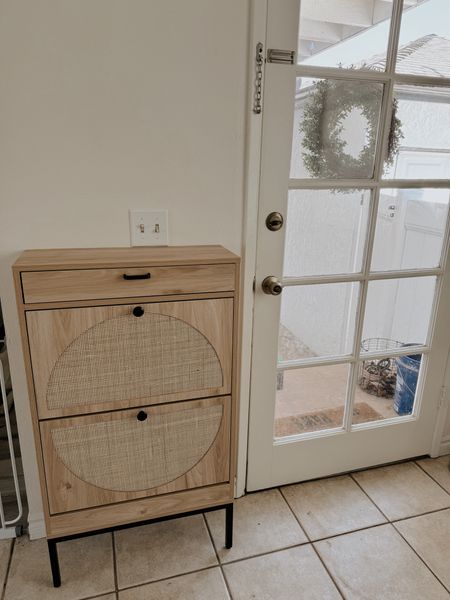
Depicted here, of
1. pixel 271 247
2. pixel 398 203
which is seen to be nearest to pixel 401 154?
pixel 398 203

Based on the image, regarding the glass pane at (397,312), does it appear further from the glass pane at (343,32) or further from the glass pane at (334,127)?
the glass pane at (343,32)

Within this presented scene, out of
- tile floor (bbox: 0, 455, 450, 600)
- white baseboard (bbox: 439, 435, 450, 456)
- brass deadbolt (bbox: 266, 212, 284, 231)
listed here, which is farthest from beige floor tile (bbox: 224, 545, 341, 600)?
brass deadbolt (bbox: 266, 212, 284, 231)

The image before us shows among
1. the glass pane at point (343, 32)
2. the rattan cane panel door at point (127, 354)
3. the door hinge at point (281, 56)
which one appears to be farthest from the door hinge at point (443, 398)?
the door hinge at point (281, 56)

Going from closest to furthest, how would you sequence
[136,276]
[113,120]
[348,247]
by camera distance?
[136,276] < [113,120] < [348,247]

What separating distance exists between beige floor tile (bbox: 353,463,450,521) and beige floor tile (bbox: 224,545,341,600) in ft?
1.34

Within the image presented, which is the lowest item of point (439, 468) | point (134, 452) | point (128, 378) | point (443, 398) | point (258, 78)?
point (439, 468)

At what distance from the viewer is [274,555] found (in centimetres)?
144

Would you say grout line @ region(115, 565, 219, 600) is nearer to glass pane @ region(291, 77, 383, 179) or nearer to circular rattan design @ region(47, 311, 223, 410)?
circular rattan design @ region(47, 311, 223, 410)

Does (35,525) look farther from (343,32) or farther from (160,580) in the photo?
(343,32)

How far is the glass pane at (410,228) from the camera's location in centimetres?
155

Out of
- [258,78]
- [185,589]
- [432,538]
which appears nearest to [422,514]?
[432,538]

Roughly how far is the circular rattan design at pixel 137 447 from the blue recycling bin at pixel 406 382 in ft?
3.04

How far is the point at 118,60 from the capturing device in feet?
3.84

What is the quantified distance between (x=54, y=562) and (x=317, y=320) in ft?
3.85
